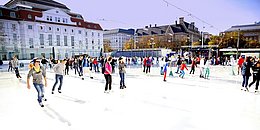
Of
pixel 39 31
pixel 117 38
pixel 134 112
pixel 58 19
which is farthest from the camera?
pixel 117 38

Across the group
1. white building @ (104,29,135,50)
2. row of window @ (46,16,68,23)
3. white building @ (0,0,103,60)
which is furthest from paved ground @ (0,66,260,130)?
white building @ (104,29,135,50)

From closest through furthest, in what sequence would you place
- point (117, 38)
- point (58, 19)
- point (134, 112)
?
1. point (134, 112)
2. point (58, 19)
3. point (117, 38)

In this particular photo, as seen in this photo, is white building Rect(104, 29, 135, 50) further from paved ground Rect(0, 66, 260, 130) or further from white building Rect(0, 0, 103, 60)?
paved ground Rect(0, 66, 260, 130)

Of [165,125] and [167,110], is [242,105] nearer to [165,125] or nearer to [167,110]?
[167,110]

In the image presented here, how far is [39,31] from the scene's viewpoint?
42.2m

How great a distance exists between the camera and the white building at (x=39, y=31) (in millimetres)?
37325

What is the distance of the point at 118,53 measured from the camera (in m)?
39.9

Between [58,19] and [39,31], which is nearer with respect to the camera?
[39,31]

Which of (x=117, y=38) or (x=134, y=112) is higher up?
(x=117, y=38)

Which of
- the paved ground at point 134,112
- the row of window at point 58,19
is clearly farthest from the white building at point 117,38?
the paved ground at point 134,112

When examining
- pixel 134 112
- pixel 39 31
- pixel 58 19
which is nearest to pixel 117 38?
pixel 58 19

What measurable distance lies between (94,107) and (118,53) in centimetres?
3485

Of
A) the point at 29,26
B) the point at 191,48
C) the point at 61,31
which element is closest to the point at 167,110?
the point at 191,48

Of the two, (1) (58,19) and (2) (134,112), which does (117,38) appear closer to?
(1) (58,19)
